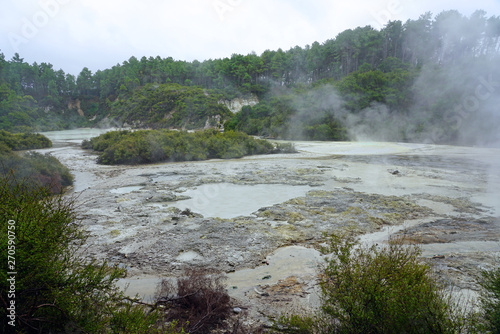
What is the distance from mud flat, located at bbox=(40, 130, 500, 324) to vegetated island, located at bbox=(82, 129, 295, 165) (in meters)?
4.43

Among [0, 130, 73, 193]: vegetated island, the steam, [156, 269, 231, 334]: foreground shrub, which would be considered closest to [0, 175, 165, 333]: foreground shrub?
[156, 269, 231, 334]: foreground shrub

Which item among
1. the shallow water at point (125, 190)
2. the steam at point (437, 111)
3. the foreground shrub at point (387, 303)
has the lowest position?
the shallow water at point (125, 190)

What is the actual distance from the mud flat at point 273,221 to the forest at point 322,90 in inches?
1016

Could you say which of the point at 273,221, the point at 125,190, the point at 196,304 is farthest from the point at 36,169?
the point at 196,304

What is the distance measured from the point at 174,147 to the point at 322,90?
34840 millimetres

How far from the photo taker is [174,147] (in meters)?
22.3

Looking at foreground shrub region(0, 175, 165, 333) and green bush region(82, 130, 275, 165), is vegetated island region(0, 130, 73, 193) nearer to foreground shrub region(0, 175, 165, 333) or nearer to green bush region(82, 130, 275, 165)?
green bush region(82, 130, 275, 165)

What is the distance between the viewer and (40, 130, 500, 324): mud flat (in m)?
5.64

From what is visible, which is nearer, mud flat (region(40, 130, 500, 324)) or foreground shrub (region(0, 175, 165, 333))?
foreground shrub (region(0, 175, 165, 333))

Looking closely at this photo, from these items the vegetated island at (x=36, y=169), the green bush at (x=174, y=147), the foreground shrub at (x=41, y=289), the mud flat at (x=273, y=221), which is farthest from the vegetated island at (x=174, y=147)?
the foreground shrub at (x=41, y=289)

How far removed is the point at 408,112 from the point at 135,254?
46024 millimetres

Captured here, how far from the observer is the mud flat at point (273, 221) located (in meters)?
5.64

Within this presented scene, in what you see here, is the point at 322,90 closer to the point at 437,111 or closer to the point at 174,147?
the point at 437,111

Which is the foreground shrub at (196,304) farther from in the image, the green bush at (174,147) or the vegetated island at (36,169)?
the green bush at (174,147)
